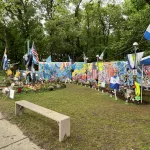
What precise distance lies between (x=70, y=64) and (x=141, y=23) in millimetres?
7714

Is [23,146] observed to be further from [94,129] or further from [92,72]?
[92,72]

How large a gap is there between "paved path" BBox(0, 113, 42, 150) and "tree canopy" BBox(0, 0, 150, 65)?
1950 cm

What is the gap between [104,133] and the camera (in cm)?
415

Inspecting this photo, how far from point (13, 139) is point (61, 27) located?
21.3m

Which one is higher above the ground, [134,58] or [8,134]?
[134,58]

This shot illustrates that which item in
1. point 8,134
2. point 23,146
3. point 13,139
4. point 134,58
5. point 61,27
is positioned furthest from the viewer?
point 61,27

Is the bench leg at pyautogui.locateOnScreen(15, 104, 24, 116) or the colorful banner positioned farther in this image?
the colorful banner

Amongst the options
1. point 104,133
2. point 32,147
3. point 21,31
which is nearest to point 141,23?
point 104,133

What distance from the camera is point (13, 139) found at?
4012 millimetres

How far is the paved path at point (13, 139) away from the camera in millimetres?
3617

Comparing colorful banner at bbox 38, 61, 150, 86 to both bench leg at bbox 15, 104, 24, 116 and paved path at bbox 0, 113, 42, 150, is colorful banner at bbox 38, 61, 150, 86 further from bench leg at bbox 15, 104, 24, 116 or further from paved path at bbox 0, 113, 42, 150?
→ paved path at bbox 0, 113, 42, 150

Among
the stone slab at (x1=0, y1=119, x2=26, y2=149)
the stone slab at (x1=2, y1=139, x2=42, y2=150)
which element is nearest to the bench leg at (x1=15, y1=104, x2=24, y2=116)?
the stone slab at (x1=0, y1=119, x2=26, y2=149)

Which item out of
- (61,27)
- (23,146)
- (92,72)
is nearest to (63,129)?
(23,146)

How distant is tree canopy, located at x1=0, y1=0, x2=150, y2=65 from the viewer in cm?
2372
